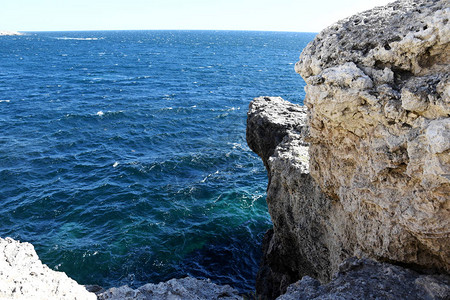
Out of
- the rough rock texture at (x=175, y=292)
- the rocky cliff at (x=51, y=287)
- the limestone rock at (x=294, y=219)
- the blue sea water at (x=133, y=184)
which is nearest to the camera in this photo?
the rocky cliff at (x=51, y=287)

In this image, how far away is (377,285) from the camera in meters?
12.1

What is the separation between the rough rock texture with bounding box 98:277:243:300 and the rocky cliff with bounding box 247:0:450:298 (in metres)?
5.88

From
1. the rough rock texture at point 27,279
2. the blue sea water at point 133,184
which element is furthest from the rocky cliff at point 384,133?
the blue sea water at point 133,184

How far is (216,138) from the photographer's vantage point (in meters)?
47.2

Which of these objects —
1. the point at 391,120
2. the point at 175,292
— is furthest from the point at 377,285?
the point at 175,292

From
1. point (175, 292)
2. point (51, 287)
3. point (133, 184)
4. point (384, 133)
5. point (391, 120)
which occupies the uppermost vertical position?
point (391, 120)

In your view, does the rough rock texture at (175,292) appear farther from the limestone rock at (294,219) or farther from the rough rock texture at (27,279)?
the limestone rock at (294,219)

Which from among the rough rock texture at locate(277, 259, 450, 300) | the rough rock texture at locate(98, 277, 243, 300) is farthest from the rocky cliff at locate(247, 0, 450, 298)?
the rough rock texture at locate(98, 277, 243, 300)

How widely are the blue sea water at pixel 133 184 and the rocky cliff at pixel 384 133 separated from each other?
12.5 m

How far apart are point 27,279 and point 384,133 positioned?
13357 mm

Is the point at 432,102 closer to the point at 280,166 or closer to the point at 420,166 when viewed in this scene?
the point at 420,166

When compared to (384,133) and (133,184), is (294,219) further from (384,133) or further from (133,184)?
(133,184)

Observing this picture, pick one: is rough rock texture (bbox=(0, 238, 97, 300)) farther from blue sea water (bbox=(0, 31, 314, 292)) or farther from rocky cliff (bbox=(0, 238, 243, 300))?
blue sea water (bbox=(0, 31, 314, 292))

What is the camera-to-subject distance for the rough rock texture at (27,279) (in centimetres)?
1220
